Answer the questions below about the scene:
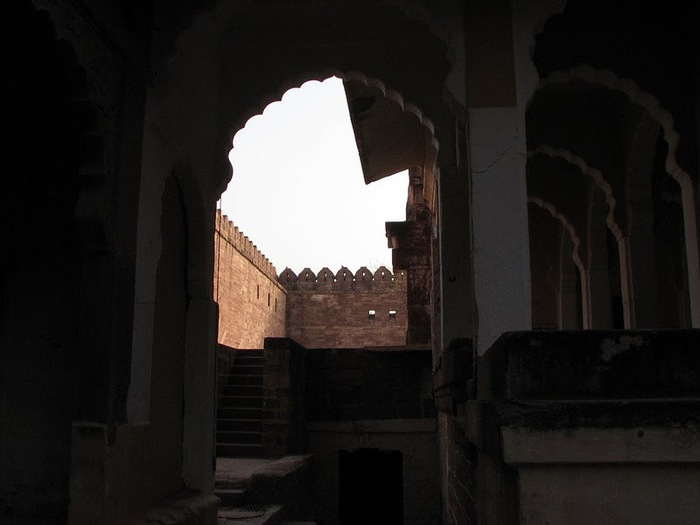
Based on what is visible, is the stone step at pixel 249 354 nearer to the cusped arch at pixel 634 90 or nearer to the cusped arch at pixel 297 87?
the cusped arch at pixel 297 87

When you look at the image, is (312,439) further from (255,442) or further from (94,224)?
(94,224)

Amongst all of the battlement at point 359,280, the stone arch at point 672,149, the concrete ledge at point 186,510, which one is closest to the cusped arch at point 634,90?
the stone arch at point 672,149

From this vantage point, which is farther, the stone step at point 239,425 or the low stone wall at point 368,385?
the low stone wall at point 368,385

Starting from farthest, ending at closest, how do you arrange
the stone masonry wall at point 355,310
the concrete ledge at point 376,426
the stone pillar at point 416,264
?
the stone masonry wall at point 355,310 → the stone pillar at point 416,264 → the concrete ledge at point 376,426

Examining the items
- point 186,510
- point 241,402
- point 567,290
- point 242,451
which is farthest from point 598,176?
point 241,402

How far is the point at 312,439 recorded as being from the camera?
11.5m

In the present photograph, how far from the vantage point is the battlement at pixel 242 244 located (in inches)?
897

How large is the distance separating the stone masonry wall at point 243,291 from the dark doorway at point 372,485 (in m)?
8.74

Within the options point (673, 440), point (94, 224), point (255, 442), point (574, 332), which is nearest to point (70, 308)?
point (94, 224)

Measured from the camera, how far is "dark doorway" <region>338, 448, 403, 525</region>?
38.6 feet

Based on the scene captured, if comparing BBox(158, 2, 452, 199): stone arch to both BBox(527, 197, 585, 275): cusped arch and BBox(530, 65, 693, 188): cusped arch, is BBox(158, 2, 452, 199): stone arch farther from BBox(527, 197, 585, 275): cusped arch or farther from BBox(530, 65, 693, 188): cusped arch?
BBox(527, 197, 585, 275): cusped arch

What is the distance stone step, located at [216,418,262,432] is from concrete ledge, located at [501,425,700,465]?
8.99 m

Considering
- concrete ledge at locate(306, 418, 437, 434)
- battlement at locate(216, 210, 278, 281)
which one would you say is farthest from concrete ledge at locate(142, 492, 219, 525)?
battlement at locate(216, 210, 278, 281)

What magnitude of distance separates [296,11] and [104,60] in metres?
2.26
